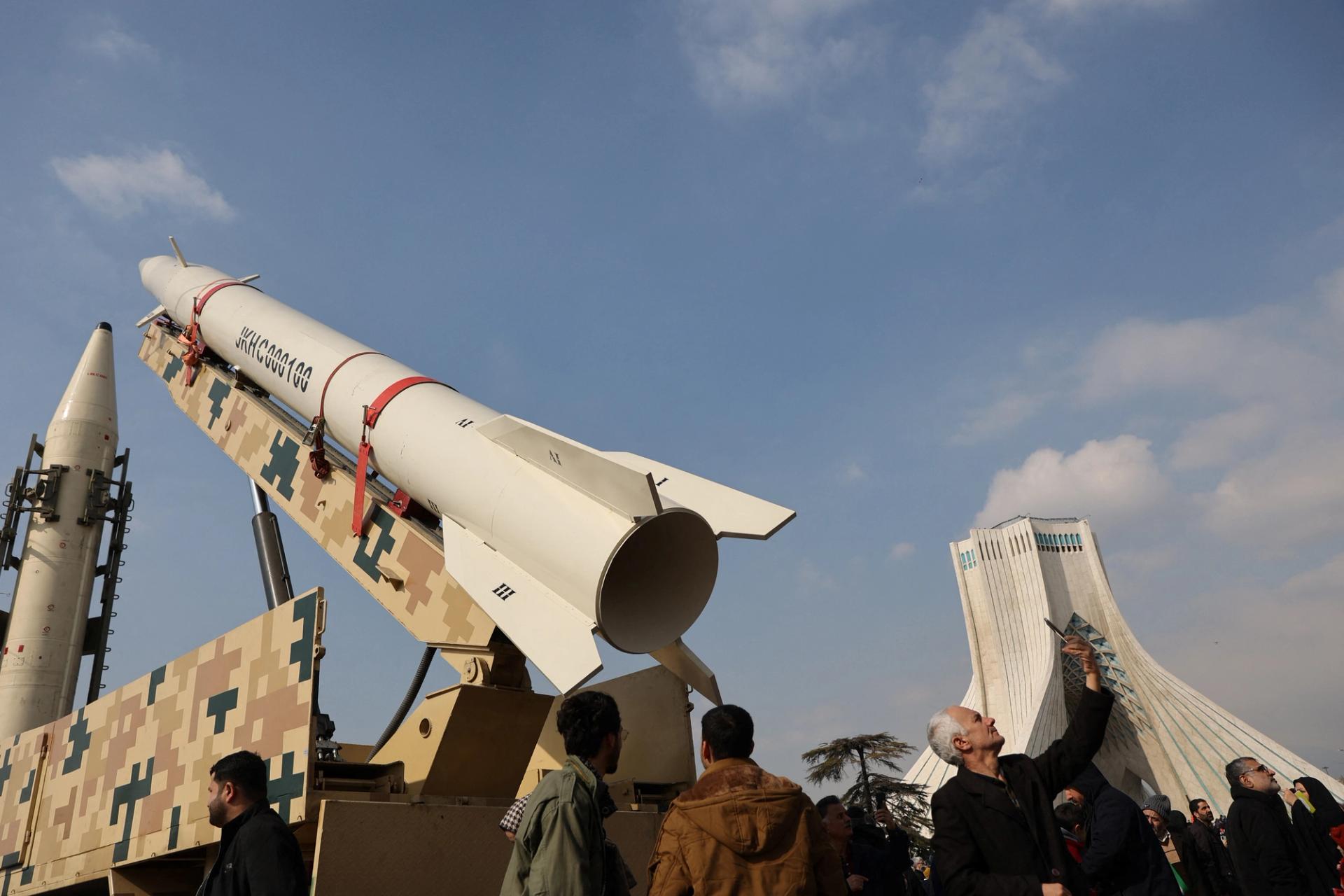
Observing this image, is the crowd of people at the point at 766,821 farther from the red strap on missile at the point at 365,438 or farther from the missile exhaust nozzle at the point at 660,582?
the red strap on missile at the point at 365,438

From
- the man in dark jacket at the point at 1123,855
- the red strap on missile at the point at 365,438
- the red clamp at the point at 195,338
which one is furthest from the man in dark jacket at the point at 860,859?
the red clamp at the point at 195,338

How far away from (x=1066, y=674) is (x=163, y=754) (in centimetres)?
3556

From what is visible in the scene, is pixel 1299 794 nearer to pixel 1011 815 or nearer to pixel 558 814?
pixel 1011 815

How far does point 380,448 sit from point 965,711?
15.0 ft

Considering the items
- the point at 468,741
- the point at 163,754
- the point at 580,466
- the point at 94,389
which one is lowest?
the point at 468,741

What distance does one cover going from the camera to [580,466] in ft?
16.9

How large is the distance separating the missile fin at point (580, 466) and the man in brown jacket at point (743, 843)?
2.26 m

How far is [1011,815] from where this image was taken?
2658 mm

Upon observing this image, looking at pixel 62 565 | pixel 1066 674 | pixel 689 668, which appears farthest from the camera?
pixel 1066 674

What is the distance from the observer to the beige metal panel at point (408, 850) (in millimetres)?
4199

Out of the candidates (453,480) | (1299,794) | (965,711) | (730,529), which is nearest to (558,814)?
(965,711)

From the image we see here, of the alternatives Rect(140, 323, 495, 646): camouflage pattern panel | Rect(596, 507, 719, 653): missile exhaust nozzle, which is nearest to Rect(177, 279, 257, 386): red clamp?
Rect(140, 323, 495, 646): camouflage pattern panel

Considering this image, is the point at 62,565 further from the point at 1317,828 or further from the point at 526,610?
the point at 1317,828

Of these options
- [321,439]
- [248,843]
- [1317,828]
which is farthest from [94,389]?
[1317,828]
